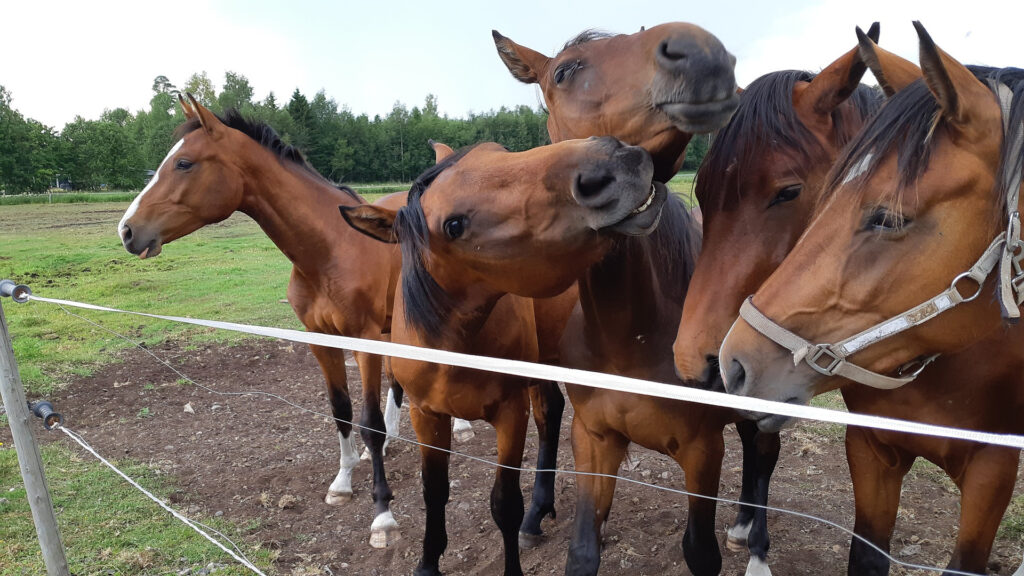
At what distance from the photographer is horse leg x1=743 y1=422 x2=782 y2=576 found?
307 cm

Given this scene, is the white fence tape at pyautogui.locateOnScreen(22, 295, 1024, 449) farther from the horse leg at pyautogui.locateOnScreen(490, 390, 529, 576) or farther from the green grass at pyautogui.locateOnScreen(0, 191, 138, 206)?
the green grass at pyautogui.locateOnScreen(0, 191, 138, 206)

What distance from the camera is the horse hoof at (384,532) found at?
357cm

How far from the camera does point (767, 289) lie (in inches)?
59.7

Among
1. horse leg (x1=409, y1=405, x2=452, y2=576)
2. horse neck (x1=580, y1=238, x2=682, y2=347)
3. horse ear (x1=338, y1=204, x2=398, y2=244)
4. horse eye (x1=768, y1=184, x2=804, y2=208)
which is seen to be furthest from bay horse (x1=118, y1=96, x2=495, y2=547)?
horse eye (x1=768, y1=184, x2=804, y2=208)

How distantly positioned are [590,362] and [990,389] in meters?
1.29

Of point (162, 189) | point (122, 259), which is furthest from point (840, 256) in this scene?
point (122, 259)

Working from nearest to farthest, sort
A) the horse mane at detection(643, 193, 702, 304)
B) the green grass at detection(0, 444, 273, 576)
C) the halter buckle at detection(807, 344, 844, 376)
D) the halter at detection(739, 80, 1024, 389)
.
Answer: the halter at detection(739, 80, 1024, 389)
the halter buckle at detection(807, 344, 844, 376)
the horse mane at detection(643, 193, 702, 304)
the green grass at detection(0, 444, 273, 576)

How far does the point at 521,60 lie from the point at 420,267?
0.99 metres

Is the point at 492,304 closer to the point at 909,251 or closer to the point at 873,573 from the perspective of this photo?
the point at 909,251

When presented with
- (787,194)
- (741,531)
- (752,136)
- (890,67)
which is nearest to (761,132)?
(752,136)

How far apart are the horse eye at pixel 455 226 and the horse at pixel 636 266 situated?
522 mm

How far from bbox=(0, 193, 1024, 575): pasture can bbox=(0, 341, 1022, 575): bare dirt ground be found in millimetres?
12

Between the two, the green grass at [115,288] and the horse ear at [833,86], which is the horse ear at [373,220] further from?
the green grass at [115,288]

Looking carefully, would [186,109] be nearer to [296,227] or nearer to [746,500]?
[296,227]
